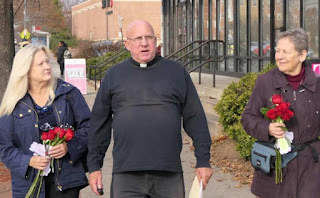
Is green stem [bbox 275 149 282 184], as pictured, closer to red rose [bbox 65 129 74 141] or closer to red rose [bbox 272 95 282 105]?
red rose [bbox 272 95 282 105]

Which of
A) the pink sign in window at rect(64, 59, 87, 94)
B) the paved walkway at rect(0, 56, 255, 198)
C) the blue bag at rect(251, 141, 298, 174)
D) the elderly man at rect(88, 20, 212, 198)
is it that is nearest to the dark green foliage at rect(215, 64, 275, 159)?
the paved walkway at rect(0, 56, 255, 198)

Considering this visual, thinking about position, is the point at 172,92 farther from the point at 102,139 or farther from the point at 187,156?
the point at 187,156

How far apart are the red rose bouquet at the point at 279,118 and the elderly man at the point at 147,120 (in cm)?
47

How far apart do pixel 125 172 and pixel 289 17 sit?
36.6 feet

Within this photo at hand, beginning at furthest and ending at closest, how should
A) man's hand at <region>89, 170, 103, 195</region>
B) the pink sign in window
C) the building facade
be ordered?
the pink sign in window → the building facade → man's hand at <region>89, 170, 103, 195</region>

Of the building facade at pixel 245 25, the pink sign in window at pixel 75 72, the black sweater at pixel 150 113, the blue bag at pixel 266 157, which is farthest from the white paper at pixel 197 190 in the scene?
the pink sign in window at pixel 75 72

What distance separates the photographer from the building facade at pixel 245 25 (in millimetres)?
13125

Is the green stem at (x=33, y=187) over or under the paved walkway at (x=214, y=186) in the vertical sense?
over

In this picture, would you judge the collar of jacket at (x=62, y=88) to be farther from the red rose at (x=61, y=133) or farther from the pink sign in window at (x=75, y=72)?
the pink sign in window at (x=75, y=72)

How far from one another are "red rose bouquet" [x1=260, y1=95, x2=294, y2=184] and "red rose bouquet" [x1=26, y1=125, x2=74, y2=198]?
4.52ft

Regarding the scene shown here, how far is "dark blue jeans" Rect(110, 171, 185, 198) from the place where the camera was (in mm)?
3871

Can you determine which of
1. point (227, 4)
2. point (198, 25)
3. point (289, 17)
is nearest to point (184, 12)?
point (198, 25)

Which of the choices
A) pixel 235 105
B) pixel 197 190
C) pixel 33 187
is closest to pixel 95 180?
pixel 33 187

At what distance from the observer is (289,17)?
1423cm
